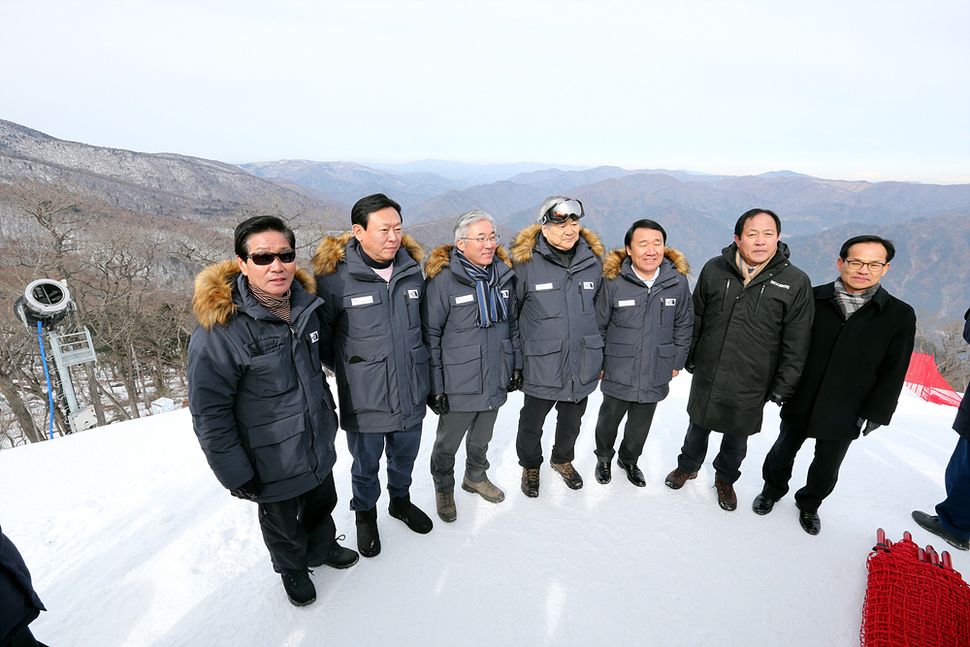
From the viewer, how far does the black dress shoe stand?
12.9ft

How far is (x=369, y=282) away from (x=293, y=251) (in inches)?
22.0

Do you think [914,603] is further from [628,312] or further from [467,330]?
[467,330]

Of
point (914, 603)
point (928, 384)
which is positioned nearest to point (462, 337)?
point (914, 603)

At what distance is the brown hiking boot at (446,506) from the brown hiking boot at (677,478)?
6.65ft

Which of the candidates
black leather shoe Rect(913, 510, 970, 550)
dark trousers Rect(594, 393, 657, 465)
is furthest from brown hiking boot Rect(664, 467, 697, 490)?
black leather shoe Rect(913, 510, 970, 550)

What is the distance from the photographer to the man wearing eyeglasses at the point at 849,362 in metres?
2.93

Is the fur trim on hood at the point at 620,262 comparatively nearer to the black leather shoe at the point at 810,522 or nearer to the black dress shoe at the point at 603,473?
the black dress shoe at the point at 603,473

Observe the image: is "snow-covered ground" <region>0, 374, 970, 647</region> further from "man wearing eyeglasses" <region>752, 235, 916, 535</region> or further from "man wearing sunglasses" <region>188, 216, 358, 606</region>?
"man wearing eyeglasses" <region>752, 235, 916, 535</region>

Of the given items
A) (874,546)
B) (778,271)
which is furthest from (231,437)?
(874,546)

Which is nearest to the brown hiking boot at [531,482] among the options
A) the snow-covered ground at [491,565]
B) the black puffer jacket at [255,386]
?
the snow-covered ground at [491,565]

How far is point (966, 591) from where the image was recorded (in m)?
2.52


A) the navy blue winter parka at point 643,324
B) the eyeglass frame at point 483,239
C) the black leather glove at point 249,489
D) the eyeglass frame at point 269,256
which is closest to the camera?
the eyeglass frame at point 269,256

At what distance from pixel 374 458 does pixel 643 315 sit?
2431 mm

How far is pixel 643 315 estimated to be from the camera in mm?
3449
